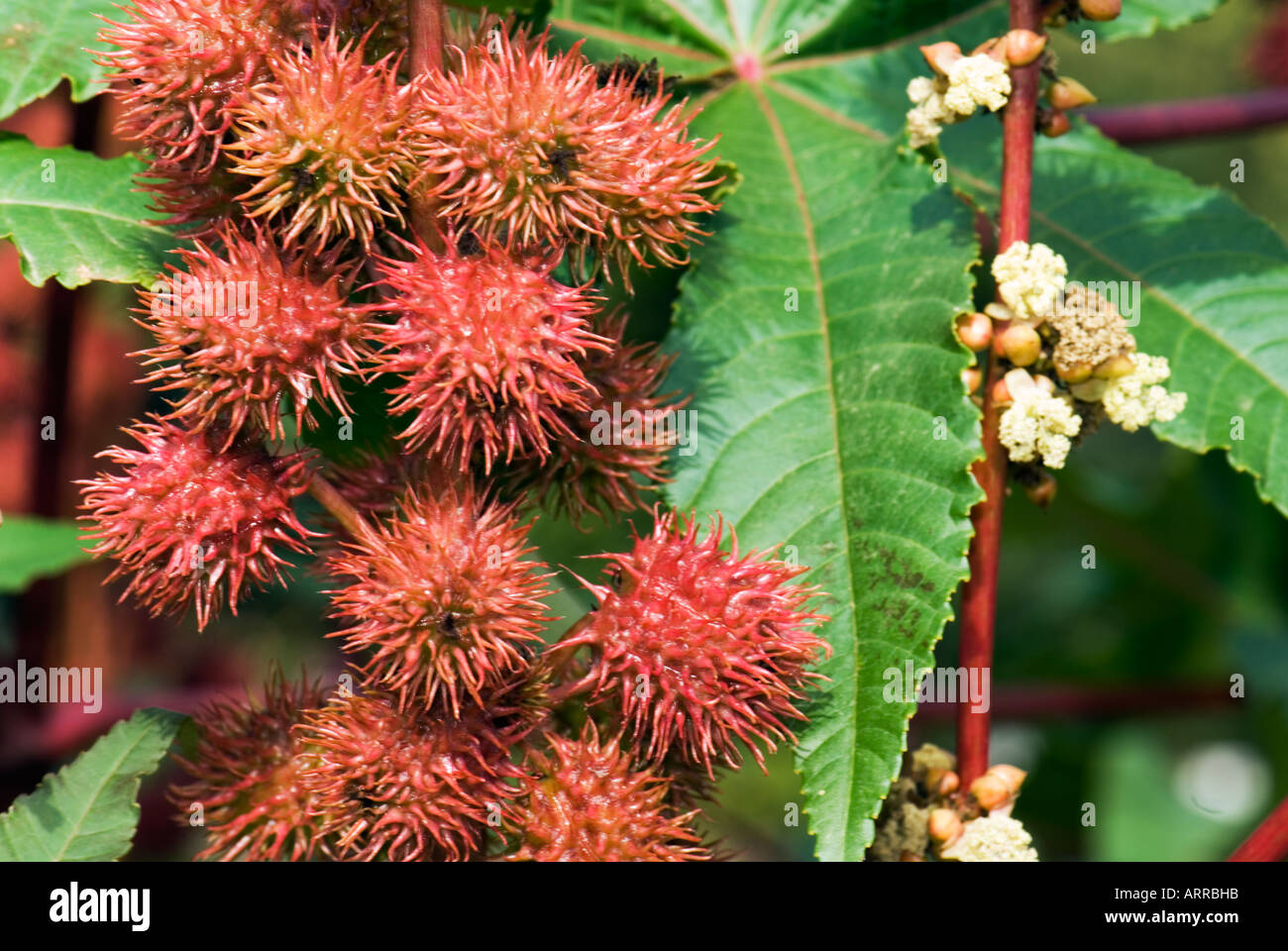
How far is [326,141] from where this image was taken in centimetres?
136

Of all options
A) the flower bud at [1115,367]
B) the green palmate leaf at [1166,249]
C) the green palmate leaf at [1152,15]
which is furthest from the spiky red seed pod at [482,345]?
the green palmate leaf at [1152,15]

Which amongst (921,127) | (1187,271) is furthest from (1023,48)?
(1187,271)

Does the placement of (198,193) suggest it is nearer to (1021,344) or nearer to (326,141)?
(326,141)

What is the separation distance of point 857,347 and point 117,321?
2.50 m

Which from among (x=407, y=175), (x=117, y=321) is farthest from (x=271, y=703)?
(x=117, y=321)

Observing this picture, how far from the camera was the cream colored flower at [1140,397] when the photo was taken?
1607mm

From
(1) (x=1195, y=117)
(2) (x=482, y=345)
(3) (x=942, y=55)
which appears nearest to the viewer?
(2) (x=482, y=345)

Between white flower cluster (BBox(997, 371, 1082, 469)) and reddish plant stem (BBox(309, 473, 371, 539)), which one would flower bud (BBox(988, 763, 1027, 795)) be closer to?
white flower cluster (BBox(997, 371, 1082, 469))

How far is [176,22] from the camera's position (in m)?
1.42

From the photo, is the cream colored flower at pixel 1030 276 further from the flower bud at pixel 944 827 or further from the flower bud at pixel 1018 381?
the flower bud at pixel 944 827

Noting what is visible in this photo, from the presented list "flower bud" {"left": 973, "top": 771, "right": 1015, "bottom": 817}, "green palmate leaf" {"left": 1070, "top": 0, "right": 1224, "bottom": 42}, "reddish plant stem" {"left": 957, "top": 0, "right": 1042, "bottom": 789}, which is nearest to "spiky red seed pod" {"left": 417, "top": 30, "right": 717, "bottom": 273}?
"reddish plant stem" {"left": 957, "top": 0, "right": 1042, "bottom": 789}

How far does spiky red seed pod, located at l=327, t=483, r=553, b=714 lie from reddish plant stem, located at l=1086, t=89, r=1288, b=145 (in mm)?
1602

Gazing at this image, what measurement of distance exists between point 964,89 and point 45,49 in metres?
1.23
